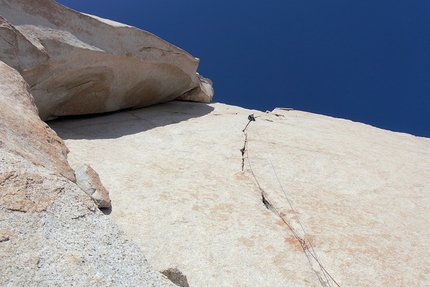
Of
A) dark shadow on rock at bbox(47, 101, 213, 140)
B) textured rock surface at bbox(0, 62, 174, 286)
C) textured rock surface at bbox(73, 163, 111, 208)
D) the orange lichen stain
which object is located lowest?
textured rock surface at bbox(0, 62, 174, 286)

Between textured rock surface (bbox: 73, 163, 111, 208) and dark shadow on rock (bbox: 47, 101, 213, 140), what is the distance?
8.93ft

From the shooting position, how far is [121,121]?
7.72 meters

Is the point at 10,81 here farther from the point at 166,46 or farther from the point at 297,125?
the point at 297,125

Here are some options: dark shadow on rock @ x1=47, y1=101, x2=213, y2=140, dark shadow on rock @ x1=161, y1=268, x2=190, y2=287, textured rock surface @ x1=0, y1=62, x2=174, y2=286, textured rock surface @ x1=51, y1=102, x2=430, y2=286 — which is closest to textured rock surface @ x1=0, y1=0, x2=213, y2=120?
dark shadow on rock @ x1=47, y1=101, x2=213, y2=140

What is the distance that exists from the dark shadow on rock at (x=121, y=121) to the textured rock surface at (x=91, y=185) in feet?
8.93

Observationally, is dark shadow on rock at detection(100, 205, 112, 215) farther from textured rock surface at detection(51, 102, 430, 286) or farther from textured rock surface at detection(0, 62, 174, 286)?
textured rock surface at detection(0, 62, 174, 286)

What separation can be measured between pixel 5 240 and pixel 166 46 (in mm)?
6982

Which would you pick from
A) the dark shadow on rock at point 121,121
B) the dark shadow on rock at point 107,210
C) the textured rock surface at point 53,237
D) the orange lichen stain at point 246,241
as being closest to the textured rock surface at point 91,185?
the dark shadow on rock at point 107,210

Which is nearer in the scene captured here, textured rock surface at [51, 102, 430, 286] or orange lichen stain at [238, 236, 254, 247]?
textured rock surface at [51, 102, 430, 286]

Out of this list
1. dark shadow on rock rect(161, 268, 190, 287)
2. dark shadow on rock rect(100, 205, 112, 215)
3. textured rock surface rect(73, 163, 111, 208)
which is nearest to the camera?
dark shadow on rock rect(161, 268, 190, 287)

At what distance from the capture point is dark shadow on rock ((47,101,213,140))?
664 centimetres

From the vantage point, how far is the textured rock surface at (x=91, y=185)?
3465 millimetres

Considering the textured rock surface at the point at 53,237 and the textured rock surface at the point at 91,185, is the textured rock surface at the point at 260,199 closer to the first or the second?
the textured rock surface at the point at 91,185

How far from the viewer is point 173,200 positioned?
4.05 meters
